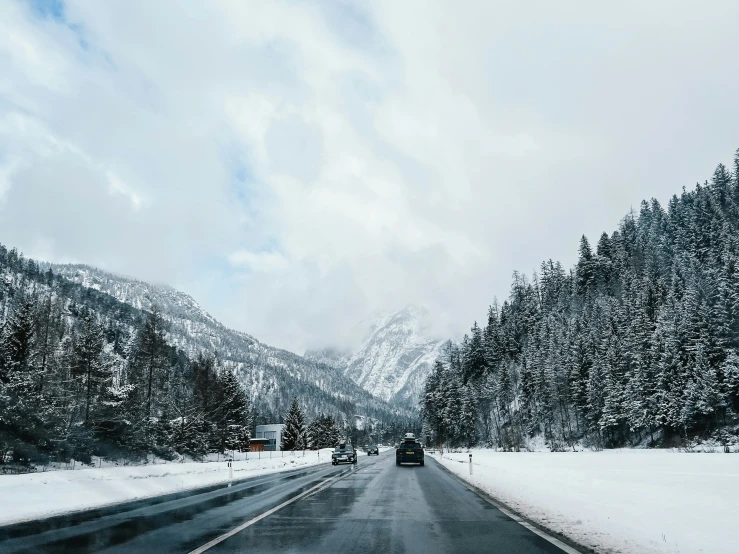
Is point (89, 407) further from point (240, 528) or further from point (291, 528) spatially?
point (291, 528)

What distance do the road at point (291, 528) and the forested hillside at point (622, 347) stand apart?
55519mm

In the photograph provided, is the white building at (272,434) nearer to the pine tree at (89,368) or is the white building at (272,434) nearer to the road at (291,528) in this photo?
the pine tree at (89,368)

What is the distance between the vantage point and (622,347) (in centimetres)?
7462

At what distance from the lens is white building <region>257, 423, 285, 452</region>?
14836cm

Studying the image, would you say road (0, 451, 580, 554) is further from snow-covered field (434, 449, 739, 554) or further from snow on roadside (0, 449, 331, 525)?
snow on roadside (0, 449, 331, 525)

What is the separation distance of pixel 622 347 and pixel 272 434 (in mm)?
110190

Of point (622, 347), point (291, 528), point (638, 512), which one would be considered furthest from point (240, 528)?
point (622, 347)

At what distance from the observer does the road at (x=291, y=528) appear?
8.77m

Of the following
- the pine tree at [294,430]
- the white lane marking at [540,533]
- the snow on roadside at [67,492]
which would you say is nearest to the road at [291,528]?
the white lane marking at [540,533]

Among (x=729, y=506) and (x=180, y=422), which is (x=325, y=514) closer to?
(x=729, y=506)

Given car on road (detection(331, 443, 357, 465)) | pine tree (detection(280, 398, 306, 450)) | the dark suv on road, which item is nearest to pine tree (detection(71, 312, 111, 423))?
car on road (detection(331, 443, 357, 465))

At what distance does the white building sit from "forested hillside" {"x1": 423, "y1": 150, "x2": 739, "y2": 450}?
45.7 m

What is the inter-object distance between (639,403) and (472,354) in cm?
7284

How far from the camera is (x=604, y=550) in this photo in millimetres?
8320
